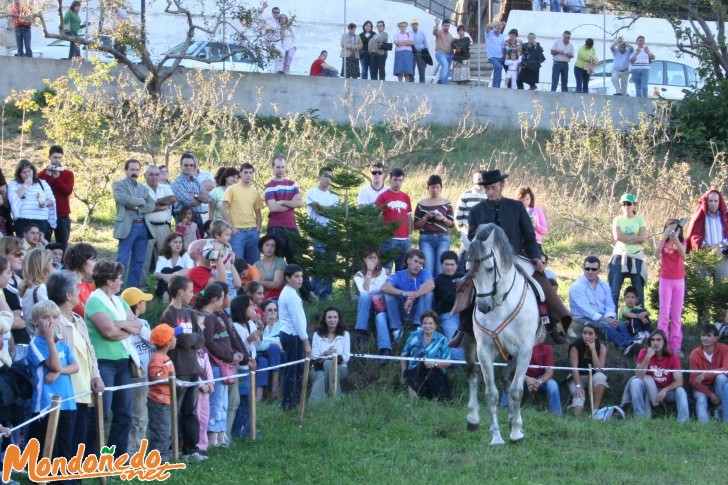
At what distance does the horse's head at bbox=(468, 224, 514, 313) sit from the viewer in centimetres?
1165

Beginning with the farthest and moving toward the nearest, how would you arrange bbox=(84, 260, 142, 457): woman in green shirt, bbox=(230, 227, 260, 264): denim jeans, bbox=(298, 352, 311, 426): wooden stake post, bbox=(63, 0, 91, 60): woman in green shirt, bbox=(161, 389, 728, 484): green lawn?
bbox=(63, 0, 91, 60): woman in green shirt < bbox=(230, 227, 260, 264): denim jeans < bbox=(298, 352, 311, 426): wooden stake post < bbox=(161, 389, 728, 484): green lawn < bbox=(84, 260, 142, 457): woman in green shirt

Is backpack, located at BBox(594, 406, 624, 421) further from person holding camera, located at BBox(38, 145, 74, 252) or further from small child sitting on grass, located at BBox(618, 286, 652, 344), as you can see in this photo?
person holding camera, located at BBox(38, 145, 74, 252)

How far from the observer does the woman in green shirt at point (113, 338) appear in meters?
10.1

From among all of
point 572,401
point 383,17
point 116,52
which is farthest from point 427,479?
point 383,17

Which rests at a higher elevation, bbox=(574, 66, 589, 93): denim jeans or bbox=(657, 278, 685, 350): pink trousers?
bbox=(574, 66, 589, 93): denim jeans

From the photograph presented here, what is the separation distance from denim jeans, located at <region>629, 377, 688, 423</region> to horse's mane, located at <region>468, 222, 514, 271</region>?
12.8 ft

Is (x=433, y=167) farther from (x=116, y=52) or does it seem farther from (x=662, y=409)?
(x=662, y=409)

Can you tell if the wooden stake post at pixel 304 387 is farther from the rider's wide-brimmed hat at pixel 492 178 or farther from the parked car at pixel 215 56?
the parked car at pixel 215 56

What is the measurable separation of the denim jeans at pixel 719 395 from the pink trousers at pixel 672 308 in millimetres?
1803

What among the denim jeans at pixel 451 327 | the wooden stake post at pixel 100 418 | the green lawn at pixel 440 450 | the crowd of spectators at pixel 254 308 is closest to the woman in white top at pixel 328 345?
the crowd of spectators at pixel 254 308

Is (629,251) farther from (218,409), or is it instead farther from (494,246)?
(218,409)

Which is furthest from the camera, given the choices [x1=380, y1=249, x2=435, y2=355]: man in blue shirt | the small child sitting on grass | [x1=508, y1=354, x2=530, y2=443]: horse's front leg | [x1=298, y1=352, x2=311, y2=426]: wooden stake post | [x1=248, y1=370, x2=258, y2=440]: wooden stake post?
the small child sitting on grass

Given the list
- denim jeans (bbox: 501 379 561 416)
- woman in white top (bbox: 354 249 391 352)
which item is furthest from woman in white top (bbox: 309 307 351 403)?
denim jeans (bbox: 501 379 561 416)

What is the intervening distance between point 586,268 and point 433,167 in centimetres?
938
